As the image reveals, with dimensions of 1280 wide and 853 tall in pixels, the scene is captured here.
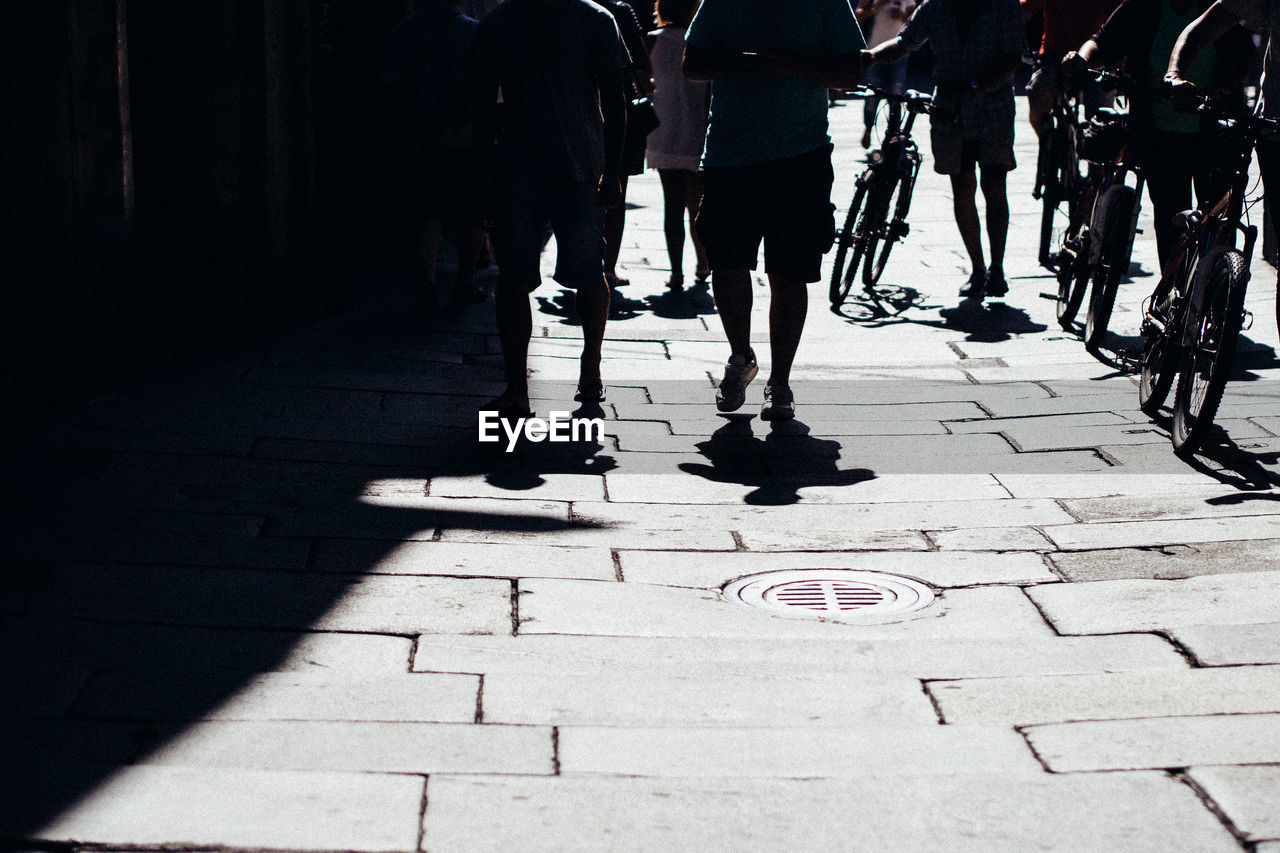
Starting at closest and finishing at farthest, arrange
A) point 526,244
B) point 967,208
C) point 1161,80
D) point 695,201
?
point 526,244
point 1161,80
point 967,208
point 695,201

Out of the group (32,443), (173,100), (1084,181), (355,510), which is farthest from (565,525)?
(1084,181)

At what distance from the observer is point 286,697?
328cm

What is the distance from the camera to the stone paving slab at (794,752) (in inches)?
115

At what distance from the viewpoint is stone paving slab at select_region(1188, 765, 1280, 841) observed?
2607mm

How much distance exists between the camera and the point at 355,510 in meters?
4.95

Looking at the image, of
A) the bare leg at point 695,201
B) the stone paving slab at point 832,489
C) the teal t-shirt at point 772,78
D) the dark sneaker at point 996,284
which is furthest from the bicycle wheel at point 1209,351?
the bare leg at point 695,201

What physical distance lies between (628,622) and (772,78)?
2.75 m

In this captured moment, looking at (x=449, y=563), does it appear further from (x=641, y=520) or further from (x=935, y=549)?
(x=935, y=549)

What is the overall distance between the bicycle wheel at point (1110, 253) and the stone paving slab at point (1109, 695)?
175 inches

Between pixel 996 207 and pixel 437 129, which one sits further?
pixel 996 207

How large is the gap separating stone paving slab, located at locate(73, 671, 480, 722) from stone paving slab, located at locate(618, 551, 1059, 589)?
1120 mm

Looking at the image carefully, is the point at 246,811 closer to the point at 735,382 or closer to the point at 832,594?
the point at 832,594

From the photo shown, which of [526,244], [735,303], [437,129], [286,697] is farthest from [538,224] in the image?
[286,697]

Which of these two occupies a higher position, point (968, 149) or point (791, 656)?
point (968, 149)
